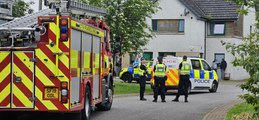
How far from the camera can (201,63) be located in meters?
28.1

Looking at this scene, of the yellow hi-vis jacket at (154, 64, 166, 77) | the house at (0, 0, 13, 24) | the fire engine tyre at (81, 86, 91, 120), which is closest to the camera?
the fire engine tyre at (81, 86, 91, 120)

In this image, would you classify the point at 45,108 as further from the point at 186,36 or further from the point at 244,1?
the point at 186,36

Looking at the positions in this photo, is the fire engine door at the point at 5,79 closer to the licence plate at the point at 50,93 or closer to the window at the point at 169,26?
the licence plate at the point at 50,93

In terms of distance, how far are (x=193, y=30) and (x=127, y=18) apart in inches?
507

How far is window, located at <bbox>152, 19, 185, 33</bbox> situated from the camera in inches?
1956

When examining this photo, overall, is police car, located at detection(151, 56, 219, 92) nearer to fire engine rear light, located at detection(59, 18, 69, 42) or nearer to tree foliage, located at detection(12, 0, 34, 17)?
tree foliage, located at detection(12, 0, 34, 17)

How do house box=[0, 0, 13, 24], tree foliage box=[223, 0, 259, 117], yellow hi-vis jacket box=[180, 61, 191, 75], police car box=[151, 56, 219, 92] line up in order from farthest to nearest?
police car box=[151, 56, 219, 92] < yellow hi-vis jacket box=[180, 61, 191, 75] < house box=[0, 0, 13, 24] < tree foliage box=[223, 0, 259, 117]

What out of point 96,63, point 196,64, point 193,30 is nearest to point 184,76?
point 196,64

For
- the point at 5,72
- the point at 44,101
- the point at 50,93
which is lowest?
the point at 44,101

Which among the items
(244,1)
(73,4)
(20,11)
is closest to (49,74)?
(73,4)

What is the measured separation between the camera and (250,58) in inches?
419

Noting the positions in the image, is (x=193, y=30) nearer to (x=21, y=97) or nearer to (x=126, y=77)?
(x=126, y=77)

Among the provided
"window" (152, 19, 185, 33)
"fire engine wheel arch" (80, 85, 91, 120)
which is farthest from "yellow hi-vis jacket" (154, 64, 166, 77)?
"window" (152, 19, 185, 33)

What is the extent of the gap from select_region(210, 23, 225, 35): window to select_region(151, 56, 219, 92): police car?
783 inches
